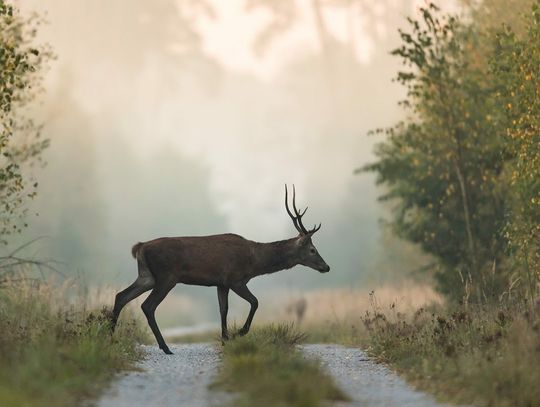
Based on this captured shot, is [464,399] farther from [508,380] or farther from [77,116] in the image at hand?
[77,116]

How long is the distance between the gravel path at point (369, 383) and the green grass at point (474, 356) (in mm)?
210

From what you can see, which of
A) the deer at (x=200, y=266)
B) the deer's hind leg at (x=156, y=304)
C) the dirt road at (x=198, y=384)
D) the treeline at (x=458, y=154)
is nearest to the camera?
the dirt road at (x=198, y=384)

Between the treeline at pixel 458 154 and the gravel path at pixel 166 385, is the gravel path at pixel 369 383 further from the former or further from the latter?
the treeline at pixel 458 154

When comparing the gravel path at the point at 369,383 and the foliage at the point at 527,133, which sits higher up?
the foliage at the point at 527,133

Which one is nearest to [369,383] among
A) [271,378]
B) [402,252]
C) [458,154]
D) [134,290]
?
[271,378]

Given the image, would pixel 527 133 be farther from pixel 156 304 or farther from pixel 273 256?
pixel 156 304

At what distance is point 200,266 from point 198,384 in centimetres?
461

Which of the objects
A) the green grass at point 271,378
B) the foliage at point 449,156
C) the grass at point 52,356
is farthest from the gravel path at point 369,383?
the foliage at point 449,156

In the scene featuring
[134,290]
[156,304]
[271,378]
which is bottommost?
[271,378]

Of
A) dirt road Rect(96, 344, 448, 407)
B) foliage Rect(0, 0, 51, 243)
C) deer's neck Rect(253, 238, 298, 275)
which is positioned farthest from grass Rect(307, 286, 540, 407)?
foliage Rect(0, 0, 51, 243)

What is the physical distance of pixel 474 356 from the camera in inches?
467

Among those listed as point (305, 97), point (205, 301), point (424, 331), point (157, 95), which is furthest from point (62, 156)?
point (305, 97)

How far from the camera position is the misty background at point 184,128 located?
58219 millimetres

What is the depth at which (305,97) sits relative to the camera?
605 ft
